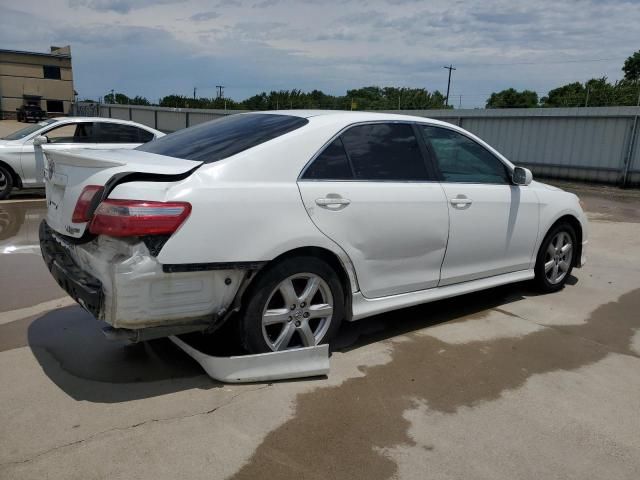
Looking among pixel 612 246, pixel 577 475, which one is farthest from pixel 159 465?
pixel 612 246

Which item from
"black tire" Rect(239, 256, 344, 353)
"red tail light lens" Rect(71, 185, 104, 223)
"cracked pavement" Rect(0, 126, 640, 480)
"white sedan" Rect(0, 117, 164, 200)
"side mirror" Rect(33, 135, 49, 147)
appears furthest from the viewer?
Result: "white sedan" Rect(0, 117, 164, 200)

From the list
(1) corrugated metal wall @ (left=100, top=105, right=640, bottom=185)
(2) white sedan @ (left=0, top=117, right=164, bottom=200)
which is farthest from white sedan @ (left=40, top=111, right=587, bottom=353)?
(1) corrugated metal wall @ (left=100, top=105, right=640, bottom=185)

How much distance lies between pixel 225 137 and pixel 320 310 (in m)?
1.32

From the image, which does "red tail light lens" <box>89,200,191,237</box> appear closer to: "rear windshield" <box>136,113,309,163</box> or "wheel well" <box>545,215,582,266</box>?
"rear windshield" <box>136,113,309,163</box>

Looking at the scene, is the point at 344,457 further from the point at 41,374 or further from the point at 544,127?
the point at 544,127

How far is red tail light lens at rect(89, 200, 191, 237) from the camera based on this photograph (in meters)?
2.78

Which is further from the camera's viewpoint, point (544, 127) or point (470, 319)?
point (544, 127)

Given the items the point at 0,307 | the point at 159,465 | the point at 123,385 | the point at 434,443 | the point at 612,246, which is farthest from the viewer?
the point at 612,246

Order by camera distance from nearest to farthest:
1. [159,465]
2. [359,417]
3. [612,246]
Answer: [159,465]
[359,417]
[612,246]

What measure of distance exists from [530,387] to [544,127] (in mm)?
14577

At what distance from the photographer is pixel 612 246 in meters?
7.68

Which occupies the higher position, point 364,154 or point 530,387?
point 364,154

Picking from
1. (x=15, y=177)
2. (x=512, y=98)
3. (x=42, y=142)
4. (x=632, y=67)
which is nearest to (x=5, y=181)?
(x=15, y=177)

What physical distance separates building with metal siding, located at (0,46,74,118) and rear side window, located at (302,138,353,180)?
52986 mm
